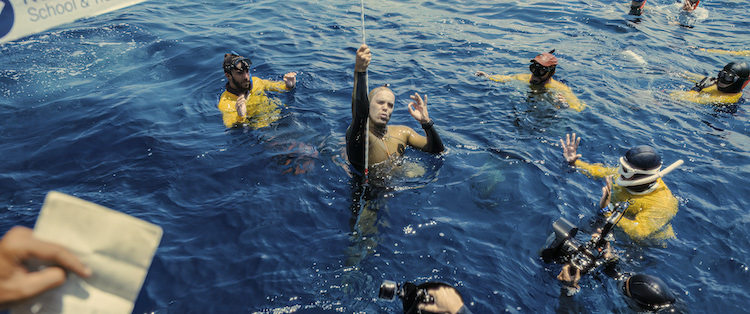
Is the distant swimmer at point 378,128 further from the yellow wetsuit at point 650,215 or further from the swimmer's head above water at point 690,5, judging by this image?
the swimmer's head above water at point 690,5

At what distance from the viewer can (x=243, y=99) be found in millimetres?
6602

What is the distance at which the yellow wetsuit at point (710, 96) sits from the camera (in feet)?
26.5

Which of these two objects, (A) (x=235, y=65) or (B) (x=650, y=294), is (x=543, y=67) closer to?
(B) (x=650, y=294)

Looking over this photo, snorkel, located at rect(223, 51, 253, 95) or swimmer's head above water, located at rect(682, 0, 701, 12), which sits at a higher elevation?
snorkel, located at rect(223, 51, 253, 95)

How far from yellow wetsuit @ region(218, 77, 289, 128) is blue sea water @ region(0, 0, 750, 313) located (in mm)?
203

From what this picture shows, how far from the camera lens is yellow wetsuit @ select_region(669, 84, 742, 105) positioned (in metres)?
8.08

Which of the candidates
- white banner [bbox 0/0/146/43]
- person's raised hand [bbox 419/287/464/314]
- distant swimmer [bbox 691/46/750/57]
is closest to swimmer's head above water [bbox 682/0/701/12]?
distant swimmer [bbox 691/46/750/57]

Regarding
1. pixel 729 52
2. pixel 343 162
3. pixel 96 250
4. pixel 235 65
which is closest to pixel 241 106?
pixel 235 65

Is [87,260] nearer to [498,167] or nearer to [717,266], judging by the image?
[498,167]

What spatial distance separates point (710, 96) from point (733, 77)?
504mm

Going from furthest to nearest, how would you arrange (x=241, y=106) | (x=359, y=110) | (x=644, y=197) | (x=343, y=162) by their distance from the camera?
1. (x=241, y=106)
2. (x=343, y=162)
3. (x=644, y=197)
4. (x=359, y=110)

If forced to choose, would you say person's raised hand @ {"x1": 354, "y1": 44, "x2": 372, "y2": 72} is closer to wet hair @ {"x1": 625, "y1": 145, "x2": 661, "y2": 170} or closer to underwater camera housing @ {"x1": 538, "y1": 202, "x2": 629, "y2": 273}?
underwater camera housing @ {"x1": 538, "y1": 202, "x2": 629, "y2": 273}

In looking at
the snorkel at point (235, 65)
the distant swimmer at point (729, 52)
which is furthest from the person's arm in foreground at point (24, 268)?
the distant swimmer at point (729, 52)

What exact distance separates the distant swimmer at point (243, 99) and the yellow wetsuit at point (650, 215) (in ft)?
17.3
